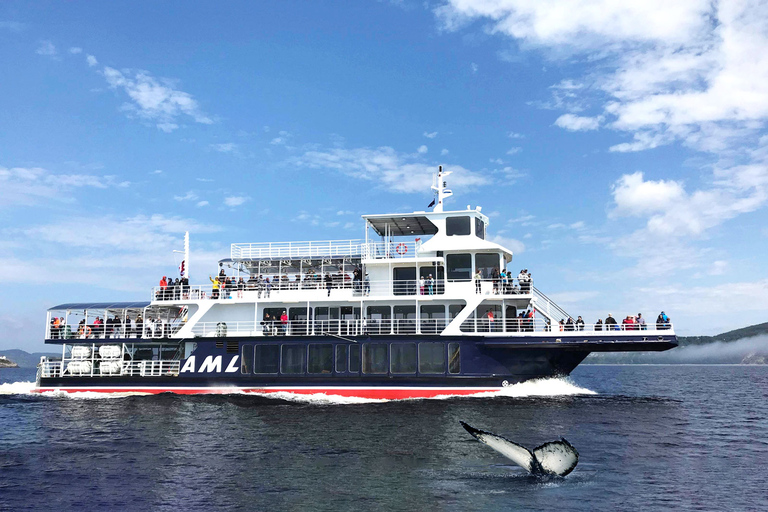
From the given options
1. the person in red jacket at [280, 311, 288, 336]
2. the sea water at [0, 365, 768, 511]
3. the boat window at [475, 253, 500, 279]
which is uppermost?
the boat window at [475, 253, 500, 279]

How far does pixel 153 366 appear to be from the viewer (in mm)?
32250

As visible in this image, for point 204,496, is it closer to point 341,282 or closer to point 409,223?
point 341,282

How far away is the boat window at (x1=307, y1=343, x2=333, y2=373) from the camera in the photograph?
30547mm

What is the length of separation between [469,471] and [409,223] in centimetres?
1910

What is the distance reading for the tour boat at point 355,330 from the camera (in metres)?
29.3

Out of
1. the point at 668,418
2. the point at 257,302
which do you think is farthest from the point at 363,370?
the point at 668,418

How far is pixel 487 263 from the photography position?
31.3 metres

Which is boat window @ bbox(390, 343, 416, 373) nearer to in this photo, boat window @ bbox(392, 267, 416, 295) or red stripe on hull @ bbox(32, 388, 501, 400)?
red stripe on hull @ bbox(32, 388, 501, 400)

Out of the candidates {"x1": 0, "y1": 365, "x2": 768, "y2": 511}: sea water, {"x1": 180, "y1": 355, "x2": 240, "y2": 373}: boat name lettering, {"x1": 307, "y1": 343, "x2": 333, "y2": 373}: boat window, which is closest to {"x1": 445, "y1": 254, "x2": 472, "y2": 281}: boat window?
{"x1": 0, "y1": 365, "x2": 768, "y2": 511}: sea water

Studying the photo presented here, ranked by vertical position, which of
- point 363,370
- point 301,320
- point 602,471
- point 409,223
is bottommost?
point 602,471

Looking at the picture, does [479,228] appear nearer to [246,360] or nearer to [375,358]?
[375,358]

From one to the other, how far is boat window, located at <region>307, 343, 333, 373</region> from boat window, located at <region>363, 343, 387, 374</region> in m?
1.76

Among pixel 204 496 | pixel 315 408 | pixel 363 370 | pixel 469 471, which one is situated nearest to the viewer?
pixel 204 496

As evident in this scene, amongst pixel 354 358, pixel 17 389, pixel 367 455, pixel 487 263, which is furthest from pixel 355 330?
pixel 17 389
